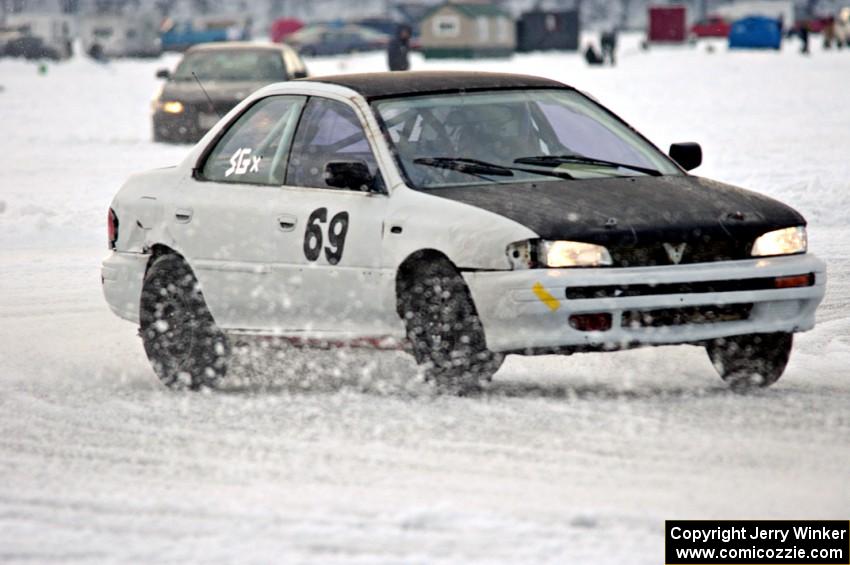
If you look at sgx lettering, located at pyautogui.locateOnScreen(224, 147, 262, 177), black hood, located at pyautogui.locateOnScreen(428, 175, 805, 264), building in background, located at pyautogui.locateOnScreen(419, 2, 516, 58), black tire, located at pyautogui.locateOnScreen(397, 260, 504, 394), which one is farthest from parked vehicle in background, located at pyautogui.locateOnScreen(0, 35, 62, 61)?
black tire, located at pyautogui.locateOnScreen(397, 260, 504, 394)

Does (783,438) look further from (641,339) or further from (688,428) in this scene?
(641,339)

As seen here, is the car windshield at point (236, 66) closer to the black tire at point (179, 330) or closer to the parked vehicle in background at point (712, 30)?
the black tire at point (179, 330)

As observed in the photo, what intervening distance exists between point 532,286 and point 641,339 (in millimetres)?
501

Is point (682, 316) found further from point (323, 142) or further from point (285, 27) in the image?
point (285, 27)

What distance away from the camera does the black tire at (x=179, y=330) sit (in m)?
8.84

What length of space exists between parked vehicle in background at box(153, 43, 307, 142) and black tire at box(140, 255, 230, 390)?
16153mm

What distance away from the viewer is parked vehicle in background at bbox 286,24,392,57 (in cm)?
8250

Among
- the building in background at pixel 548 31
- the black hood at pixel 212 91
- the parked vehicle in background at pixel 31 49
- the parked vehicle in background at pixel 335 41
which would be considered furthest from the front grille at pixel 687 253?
the parked vehicle in background at pixel 31 49

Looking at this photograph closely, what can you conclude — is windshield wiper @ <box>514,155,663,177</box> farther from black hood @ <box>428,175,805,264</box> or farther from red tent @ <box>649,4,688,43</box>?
red tent @ <box>649,4,688,43</box>

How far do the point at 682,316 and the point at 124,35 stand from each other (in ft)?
265

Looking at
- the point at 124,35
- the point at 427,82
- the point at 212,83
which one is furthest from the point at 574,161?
the point at 124,35

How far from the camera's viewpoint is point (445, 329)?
7.77 metres

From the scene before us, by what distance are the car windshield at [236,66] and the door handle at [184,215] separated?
1673 centimetres

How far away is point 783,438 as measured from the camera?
697cm
